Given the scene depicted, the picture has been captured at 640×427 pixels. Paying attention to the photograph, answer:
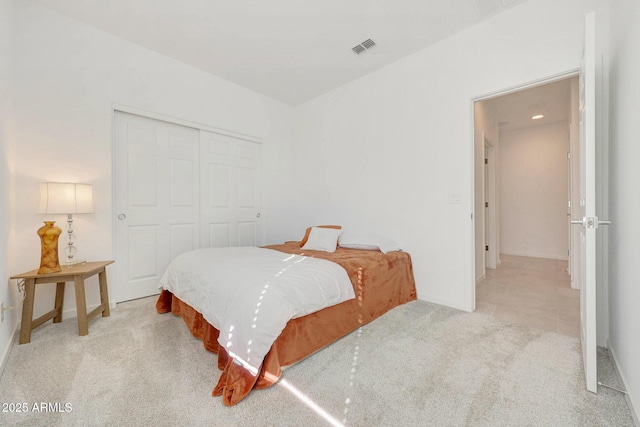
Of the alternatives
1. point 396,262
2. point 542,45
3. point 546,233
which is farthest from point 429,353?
point 546,233

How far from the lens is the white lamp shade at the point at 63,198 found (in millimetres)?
2137

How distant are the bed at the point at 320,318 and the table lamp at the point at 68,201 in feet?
2.92

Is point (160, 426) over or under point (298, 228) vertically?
under

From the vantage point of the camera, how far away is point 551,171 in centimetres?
518

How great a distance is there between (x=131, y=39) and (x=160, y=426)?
3.48 meters

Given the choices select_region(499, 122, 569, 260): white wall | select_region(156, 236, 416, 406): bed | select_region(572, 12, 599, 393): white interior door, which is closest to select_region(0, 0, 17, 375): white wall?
select_region(156, 236, 416, 406): bed

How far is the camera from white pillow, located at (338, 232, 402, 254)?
2.90m

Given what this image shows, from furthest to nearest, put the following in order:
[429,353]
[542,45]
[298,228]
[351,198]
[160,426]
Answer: [298,228] < [351,198] < [542,45] < [429,353] < [160,426]

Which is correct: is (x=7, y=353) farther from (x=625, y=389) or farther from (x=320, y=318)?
(x=625, y=389)

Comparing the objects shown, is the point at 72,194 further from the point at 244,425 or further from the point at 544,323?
the point at 544,323

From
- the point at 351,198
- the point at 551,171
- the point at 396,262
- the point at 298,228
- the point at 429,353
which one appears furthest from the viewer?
the point at 551,171

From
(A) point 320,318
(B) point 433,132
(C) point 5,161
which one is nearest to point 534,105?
(B) point 433,132

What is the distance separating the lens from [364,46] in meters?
2.88

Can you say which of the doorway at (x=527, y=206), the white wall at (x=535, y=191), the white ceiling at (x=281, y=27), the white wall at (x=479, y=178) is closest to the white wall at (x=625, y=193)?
the doorway at (x=527, y=206)
